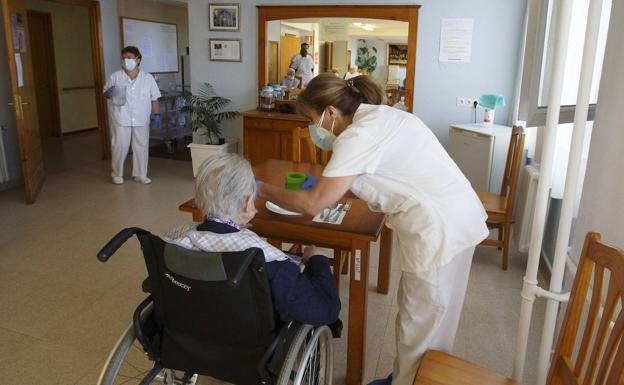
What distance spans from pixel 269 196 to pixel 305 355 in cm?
58

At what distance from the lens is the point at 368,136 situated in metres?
1.47

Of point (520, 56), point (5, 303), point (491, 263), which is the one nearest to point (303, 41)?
point (520, 56)

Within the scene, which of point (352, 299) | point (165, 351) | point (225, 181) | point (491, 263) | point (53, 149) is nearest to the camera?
point (225, 181)

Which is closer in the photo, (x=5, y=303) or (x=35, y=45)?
(x=5, y=303)

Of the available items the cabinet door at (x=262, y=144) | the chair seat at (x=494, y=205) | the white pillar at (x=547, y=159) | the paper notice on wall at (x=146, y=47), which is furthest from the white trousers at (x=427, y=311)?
the paper notice on wall at (x=146, y=47)

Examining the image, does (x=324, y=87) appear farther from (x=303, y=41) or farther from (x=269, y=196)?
(x=303, y=41)

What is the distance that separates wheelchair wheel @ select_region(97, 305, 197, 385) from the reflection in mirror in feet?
9.82

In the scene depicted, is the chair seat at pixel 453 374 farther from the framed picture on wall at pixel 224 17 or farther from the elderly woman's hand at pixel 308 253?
the framed picture on wall at pixel 224 17

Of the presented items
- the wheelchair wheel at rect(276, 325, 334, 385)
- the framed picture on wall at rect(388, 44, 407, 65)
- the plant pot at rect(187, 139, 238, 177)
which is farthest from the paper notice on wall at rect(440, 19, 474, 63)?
the wheelchair wheel at rect(276, 325, 334, 385)

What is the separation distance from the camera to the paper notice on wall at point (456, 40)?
14.8ft

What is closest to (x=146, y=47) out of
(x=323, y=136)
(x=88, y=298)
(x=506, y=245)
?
(x=88, y=298)

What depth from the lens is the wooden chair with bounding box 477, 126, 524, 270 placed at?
317 cm

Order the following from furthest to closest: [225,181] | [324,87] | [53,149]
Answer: [53,149], [324,87], [225,181]

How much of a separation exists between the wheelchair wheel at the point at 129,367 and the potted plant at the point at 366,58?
7093 millimetres
